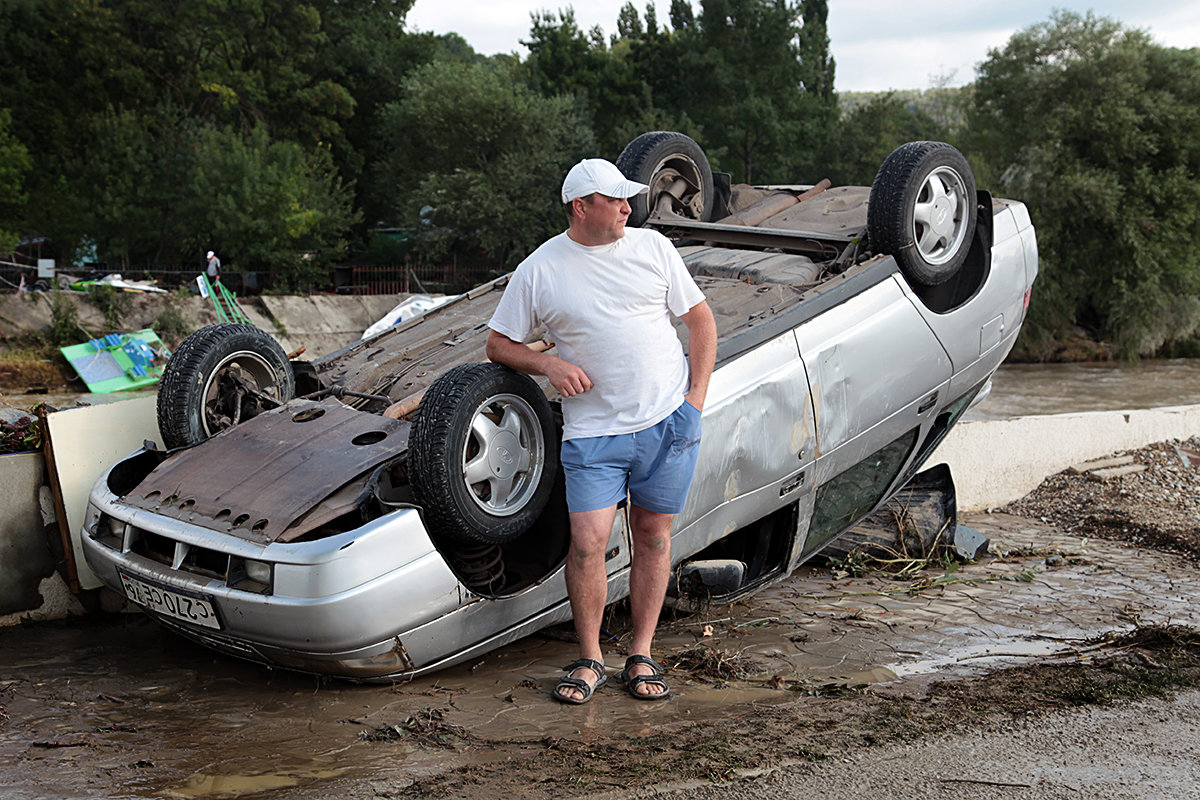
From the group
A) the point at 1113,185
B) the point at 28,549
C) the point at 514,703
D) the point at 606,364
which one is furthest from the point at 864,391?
the point at 1113,185

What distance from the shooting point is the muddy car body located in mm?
3473

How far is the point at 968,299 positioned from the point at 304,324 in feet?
83.1

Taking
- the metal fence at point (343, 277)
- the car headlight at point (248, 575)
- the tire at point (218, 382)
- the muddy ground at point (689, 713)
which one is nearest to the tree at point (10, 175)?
the metal fence at point (343, 277)

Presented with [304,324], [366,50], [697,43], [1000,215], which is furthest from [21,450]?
[697,43]

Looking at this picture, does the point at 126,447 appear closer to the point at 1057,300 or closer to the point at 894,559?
the point at 894,559

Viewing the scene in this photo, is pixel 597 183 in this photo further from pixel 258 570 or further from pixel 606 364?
pixel 258 570

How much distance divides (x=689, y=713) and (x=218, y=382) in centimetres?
252

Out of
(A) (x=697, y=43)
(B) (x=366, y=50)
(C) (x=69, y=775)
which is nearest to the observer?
(C) (x=69, y=775)

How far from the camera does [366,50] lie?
41094mm

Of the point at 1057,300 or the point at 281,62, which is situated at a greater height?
the point at 281,62

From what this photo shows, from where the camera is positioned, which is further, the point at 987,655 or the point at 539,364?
the point at 987,655

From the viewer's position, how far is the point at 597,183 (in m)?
3.45

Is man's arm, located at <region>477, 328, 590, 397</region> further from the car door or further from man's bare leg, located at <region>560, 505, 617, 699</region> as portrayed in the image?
the car door

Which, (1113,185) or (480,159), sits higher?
(480,159)
